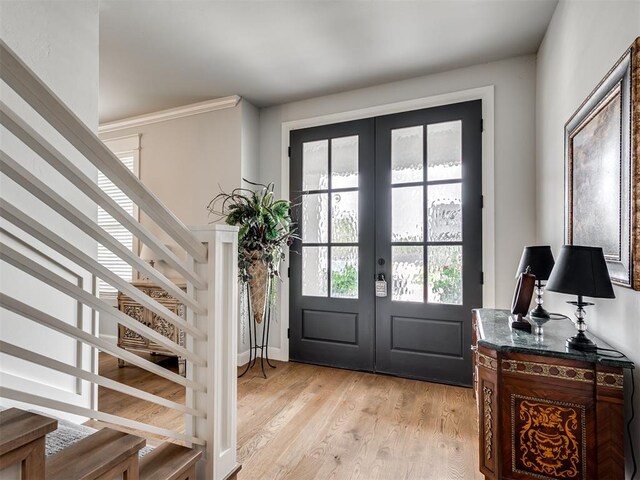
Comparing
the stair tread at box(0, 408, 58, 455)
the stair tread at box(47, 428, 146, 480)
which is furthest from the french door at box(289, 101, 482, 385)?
the stair tread at box(0, 408, 58, 455)

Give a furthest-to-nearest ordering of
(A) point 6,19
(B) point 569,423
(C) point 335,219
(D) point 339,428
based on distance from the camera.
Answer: (C) point 335,219 < (D) point 339,428 < (A) point 6,19 < (B) point 569,423

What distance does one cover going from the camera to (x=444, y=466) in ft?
6.18

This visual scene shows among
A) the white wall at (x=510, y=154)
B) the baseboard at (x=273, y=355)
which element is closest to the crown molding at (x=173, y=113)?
the white wall at (x=510, y=154)

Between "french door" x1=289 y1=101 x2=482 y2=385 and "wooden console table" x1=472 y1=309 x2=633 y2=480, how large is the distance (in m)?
1.46

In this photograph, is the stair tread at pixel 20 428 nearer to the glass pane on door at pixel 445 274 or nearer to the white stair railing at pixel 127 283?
the white stair railing at pixel 127 283

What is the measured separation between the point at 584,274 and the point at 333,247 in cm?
229

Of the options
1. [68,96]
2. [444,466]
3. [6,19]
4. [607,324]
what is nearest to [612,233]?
[607,324]

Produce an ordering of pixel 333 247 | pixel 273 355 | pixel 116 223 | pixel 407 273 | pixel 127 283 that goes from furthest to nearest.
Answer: pixel 116 223 < pixel 273 355 < pixel 333 247 < pixel 407 273 < pixel 127 283

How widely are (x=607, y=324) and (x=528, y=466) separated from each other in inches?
27.8

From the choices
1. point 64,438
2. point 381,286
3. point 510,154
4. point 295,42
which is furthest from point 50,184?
point 510,154

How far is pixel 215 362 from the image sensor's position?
56.2 inches

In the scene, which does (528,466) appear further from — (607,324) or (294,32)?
(294,32)

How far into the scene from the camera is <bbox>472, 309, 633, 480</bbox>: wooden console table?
4.26 ft

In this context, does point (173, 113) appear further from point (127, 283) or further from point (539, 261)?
point (539, 261)
